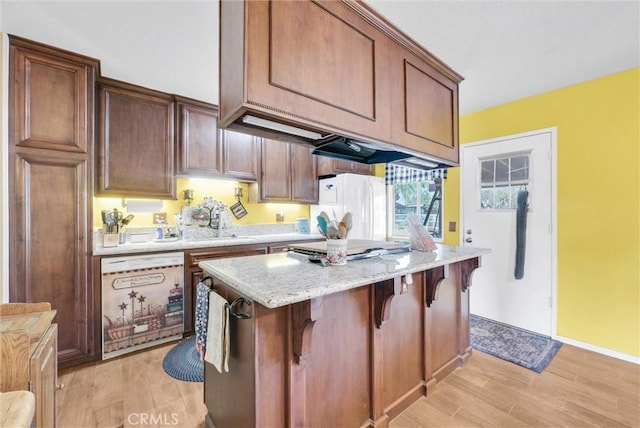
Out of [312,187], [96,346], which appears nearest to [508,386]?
[312,187]

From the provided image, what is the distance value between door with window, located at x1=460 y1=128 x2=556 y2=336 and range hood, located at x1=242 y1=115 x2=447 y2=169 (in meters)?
1.28

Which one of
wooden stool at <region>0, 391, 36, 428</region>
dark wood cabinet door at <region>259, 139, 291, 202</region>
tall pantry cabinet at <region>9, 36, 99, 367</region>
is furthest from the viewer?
dark wood cabinet door at <region>259, 139, 291, 202</region>

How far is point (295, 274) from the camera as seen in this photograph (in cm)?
126

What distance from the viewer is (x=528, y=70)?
242cm

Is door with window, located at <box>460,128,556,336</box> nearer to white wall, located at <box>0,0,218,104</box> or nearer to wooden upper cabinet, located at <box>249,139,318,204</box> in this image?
wooden upper cabinet, located at <box>249,139,318,204</box>

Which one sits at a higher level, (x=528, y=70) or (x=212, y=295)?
(x=528, y=70)

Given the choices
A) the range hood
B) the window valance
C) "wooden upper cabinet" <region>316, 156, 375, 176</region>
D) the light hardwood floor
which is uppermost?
"wooden upper cabinet" <region>316, 156, 375, 176</region>

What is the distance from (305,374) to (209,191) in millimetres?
2779

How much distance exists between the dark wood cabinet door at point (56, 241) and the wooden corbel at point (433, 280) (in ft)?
8.77

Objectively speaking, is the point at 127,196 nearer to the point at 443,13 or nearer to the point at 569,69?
the point at 443,13

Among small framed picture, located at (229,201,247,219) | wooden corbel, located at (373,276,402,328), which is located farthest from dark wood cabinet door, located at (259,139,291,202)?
wooden corbel, located at (373,276,402,328)

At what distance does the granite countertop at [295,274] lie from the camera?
3.24ft

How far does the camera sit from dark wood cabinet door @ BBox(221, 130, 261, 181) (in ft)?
10.8

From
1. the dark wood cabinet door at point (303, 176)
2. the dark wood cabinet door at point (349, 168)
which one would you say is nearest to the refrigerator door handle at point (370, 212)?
the dark wood cabinet door at point (349, 168)
